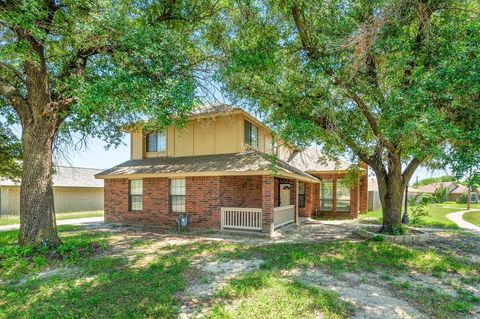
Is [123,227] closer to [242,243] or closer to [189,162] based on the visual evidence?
[189,162]

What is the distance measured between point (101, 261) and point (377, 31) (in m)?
9.41

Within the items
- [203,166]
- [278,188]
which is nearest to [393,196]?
[278,188]

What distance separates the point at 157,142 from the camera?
1477cm

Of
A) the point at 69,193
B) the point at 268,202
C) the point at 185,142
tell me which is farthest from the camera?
the point at 69,193

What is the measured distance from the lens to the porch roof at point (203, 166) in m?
10.9

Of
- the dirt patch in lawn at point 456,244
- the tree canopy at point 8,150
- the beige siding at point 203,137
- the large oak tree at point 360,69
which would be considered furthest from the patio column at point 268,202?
the tree canopy at point 8,150

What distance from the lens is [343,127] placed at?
941 centimetres

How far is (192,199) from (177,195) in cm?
94

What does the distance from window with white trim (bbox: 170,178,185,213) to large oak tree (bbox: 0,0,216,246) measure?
4292mm

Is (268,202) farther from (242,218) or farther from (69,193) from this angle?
(69,193)

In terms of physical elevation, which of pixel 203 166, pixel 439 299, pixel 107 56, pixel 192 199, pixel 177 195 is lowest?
pixel 439 299

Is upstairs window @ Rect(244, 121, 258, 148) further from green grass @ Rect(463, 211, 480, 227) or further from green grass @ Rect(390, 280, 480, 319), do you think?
green grass @ Rect(463, 211, 480, 227)

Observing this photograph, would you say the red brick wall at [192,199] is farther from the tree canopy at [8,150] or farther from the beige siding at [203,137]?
the tree canopy at [8,150]

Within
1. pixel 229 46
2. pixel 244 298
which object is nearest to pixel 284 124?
pixel 229 46
